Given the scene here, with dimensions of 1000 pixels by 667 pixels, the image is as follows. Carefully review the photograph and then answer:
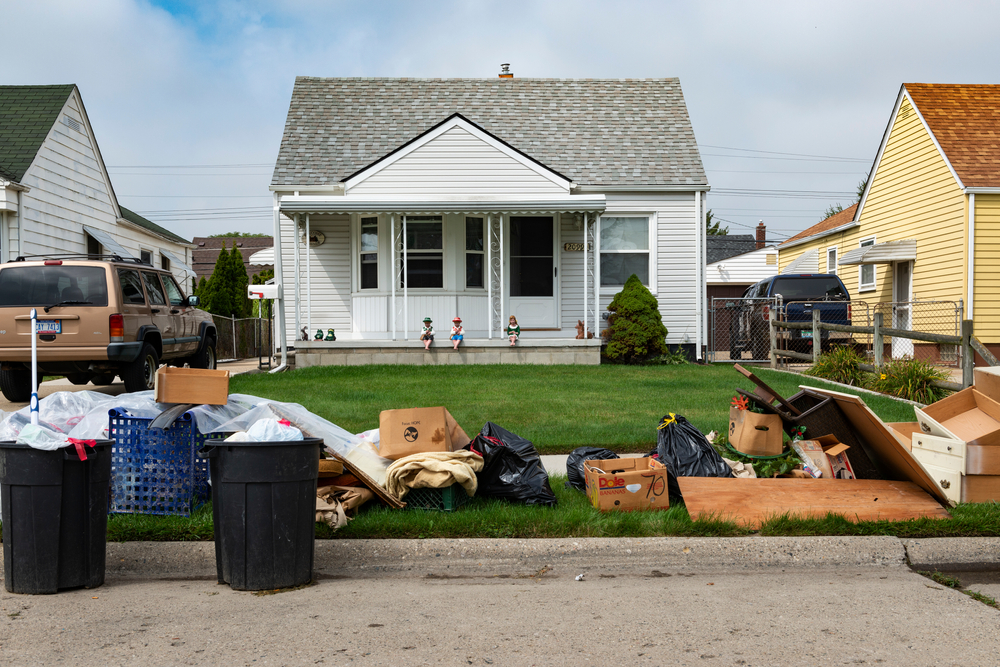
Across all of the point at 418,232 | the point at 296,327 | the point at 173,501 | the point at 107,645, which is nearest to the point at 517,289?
the point at 418,232

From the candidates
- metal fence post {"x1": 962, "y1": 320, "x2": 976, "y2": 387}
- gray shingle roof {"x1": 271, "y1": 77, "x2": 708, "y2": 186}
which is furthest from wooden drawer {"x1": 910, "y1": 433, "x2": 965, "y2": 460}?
gray shingle roof {"x1": 271, "y1": 77, "x2": 708, "y2": 186}

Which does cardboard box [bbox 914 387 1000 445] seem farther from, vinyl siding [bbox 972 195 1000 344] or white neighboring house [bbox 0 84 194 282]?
white neighboring house [bbox 0 84 194 282]

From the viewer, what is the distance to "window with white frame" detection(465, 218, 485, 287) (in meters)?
16.6

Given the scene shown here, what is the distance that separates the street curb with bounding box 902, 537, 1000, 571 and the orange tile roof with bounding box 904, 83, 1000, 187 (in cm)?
1464

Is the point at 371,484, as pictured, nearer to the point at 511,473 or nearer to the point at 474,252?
the point at 511,473

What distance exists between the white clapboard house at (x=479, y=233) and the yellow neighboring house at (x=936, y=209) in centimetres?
571

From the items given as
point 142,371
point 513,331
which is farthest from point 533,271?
point 142,371

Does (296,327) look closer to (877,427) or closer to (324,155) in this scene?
(324,155)

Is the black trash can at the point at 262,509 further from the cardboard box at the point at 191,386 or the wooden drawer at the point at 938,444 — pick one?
the wooden drawer at the point at 938,444

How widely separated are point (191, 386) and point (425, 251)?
11604mm

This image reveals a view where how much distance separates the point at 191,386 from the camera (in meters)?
5.00

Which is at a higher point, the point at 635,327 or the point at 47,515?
the point at 635,327

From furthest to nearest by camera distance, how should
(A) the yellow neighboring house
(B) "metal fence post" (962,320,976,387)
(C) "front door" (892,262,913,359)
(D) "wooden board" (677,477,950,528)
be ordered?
1. (C) "front door" (892,262,913,359)
2. (A) the yellow neighboring house
3. (B) "metal fence post" (962,320,976,387)
4. (D) "wooden board" (677,477,950,528)

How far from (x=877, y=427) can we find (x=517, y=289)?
11.9 m
